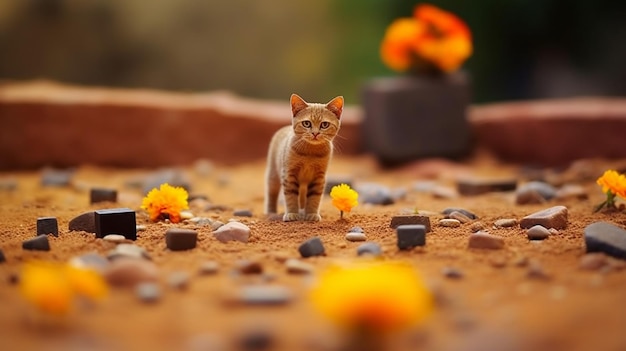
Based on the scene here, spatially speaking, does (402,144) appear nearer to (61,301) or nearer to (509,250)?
(509,250)

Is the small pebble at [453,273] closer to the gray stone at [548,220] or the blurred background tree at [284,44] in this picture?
the gray stone at [548,220]

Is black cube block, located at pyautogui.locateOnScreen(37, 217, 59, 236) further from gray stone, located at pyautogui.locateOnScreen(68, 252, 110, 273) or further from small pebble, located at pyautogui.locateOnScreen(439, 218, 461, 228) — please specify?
small pebble, located at pyautogui.locateOnScreen(439, 218, 461, 228)

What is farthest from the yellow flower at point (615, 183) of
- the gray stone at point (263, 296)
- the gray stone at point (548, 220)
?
the gray stone at point (263, 296)

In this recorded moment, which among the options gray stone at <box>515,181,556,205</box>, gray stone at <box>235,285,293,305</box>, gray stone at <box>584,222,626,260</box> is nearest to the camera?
gray stone at <box>235,285,293,305</box>

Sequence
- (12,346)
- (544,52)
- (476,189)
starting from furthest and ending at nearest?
(544,52), (476,189), (12,346)

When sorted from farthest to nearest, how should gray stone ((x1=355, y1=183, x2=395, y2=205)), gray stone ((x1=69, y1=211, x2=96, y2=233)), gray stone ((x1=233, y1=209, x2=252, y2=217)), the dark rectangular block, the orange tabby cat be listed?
1. gray stone ((x1=355, y1=183, x2=395, y2=205))
2. gray stone ((x1=233, y1=209, x2=252, y2=217))
3. the orange tabby cat
4. gray stone ((x1=69, y1=211, x2=96, y2=233))
5. the dark rectangular block

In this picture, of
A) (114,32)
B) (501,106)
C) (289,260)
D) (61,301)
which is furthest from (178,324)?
(114,32)

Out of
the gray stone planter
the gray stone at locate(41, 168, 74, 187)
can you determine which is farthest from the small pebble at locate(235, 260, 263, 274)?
the gray stone planter
